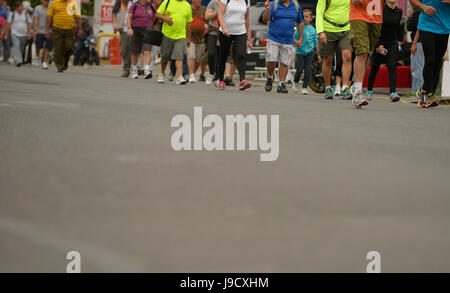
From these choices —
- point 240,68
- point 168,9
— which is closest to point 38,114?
point 240,68

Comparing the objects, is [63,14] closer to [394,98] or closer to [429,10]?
[394,98]

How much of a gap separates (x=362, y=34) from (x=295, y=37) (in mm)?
4817

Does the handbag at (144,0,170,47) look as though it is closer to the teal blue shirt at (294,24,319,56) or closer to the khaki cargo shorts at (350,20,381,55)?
the teal blue shirt at (294,24,319,56)

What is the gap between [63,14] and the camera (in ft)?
65.6

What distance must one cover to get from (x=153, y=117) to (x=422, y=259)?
16.5 feet

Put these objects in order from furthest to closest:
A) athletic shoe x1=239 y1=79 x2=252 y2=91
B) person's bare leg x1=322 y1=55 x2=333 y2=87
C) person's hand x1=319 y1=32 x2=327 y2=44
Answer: athletic shoe x1=239 y1=79 x2=252 y2=91 < person's bare leg x1=322 y1=55 x2=333 y2=87 < person's hand x1=319 y1=32 x2=327 y2=44

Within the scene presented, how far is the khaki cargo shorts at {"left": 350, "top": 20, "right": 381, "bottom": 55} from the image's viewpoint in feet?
37.0

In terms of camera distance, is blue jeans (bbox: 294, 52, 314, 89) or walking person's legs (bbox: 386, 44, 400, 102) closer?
walking person's legs (bbox: 386, 44, 400, 102)

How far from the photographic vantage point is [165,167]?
4.71 metres

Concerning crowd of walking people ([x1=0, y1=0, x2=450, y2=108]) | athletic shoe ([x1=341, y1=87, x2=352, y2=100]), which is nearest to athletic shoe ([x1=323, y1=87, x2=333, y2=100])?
crowd of walking people ([x1=0, y1=0, x2=450, y2=108])

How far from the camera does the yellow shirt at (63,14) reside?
19984mm

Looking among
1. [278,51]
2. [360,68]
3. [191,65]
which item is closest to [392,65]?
[360,68]

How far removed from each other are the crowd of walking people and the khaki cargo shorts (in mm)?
13

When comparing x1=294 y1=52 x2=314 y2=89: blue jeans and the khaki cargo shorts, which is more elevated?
the khaki cargo shorts
